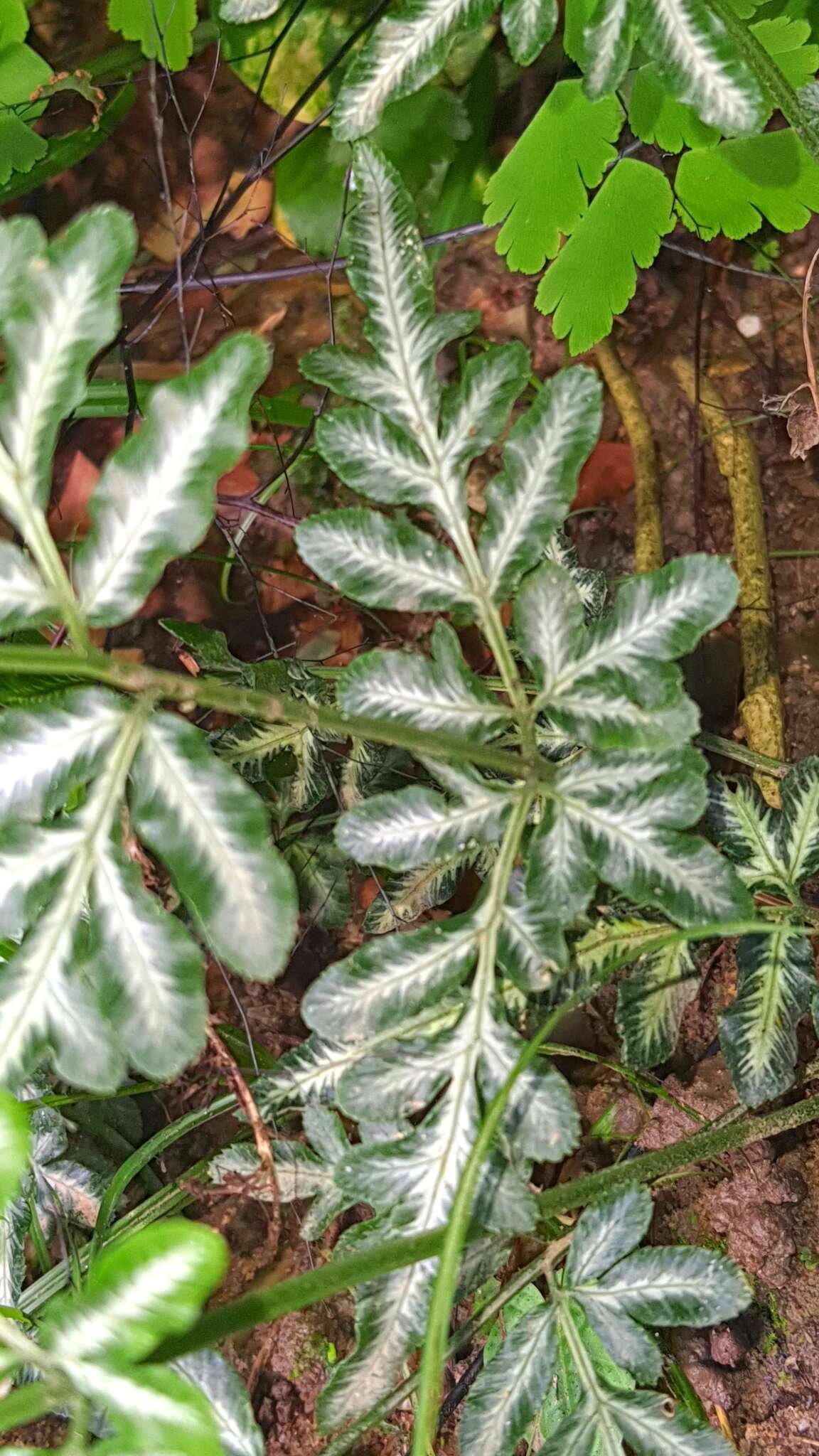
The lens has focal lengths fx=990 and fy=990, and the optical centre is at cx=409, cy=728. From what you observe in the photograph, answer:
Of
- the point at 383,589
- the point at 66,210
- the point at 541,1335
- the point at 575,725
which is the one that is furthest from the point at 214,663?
the point at 66,210

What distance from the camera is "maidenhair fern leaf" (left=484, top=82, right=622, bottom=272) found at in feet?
3.99

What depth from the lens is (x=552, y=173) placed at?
125cm

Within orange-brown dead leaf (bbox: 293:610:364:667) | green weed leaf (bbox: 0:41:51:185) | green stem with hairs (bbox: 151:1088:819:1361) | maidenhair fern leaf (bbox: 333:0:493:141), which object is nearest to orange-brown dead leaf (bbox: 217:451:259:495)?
orange-brown dead leaf (bbox: 293:610:364:667)

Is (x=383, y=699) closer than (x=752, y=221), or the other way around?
(x=383, y=699)

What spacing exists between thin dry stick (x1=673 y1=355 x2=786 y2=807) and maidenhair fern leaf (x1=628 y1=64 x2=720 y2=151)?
51 centimetres

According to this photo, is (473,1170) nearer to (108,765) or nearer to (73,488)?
(108,765)

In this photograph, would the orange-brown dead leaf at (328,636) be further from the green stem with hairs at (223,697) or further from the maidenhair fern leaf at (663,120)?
the green stem with hairs at (223,697)

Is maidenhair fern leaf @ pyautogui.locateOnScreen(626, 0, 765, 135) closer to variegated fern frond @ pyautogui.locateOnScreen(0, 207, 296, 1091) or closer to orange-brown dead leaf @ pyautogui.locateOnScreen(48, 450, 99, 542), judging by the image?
variegated fern frond @ pyautogui.locateOnScreen(0, 207, 296, 1091)

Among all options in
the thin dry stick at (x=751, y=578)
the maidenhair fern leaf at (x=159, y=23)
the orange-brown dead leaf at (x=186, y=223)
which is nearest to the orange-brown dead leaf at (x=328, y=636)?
the thin dry stick at (x=751, y=578)

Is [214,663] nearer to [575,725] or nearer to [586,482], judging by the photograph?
[575,725]

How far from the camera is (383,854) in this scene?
836 millimetres

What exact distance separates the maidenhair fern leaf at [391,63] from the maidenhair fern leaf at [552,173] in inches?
13.0

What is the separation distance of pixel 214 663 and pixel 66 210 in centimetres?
144

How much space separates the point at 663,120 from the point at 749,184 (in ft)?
0.45
